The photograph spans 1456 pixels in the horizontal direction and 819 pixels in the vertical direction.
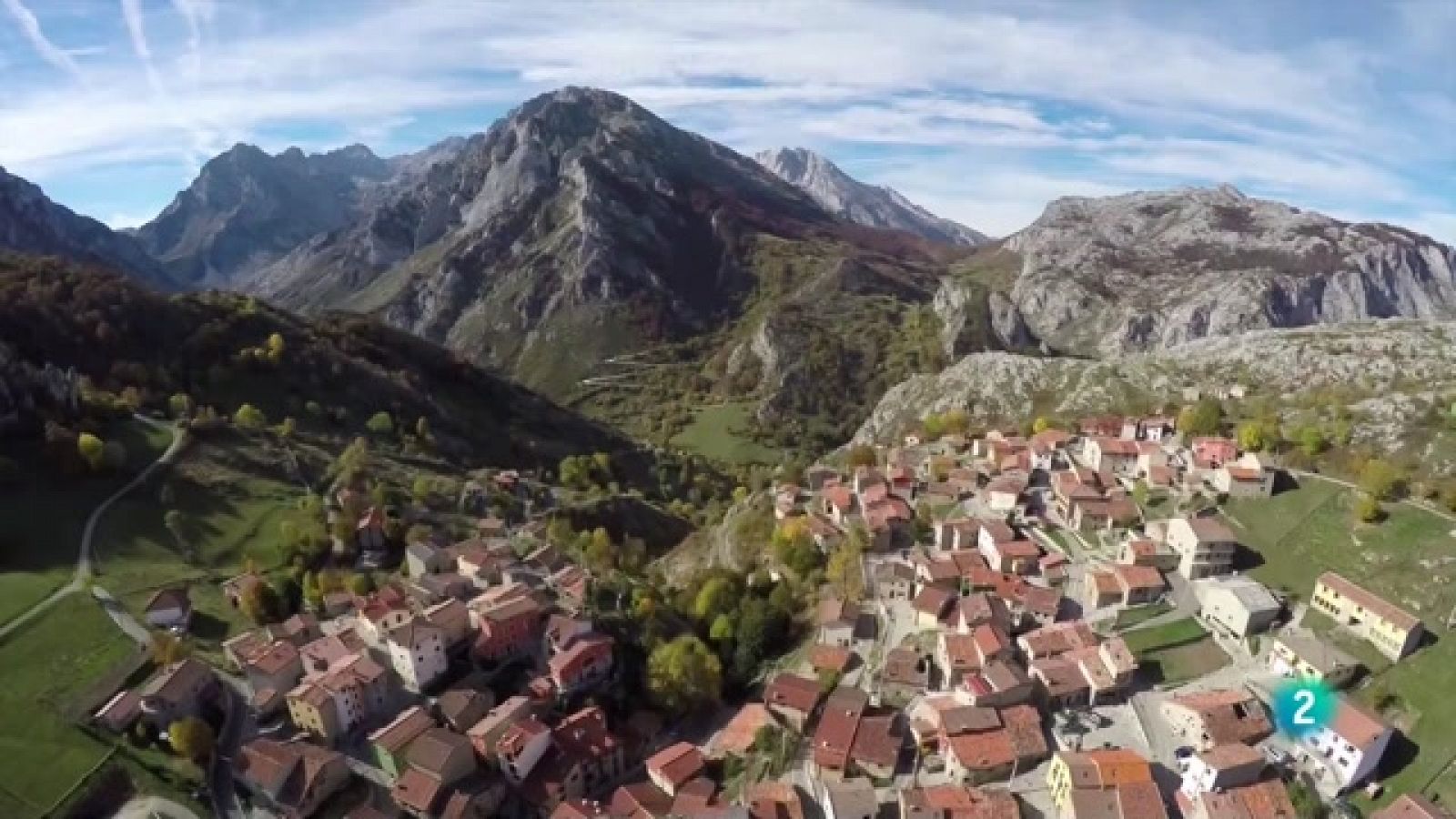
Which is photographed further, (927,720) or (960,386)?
(960,386)

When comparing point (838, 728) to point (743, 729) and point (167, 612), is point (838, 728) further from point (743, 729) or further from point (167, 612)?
point (167, 612)

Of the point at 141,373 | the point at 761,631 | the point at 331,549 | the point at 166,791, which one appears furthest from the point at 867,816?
the point at 141,373

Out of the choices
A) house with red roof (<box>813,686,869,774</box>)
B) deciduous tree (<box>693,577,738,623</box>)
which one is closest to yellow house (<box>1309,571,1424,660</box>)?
house with red roof (<box>813,686,869,774</box>)

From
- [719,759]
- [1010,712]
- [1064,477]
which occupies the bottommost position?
[719,759]

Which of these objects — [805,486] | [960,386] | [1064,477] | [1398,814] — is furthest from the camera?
[960,386]

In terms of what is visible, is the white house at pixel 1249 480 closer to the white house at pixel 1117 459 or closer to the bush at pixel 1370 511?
the bush at pixel 1370 511

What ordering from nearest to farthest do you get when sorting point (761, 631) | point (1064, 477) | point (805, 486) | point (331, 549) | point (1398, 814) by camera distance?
point (1398, 814), point (761, 631), point (331, 549), point (1064, 477), point (805, 486)

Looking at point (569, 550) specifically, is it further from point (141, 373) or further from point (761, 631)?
point (141, 373)
